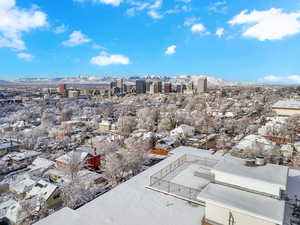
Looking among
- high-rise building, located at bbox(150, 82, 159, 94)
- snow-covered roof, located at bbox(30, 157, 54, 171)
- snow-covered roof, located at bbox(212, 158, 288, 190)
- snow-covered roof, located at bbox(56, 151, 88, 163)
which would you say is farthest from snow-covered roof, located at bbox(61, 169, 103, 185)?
high-rise building, located at bbox(150, 82, 159, 94)

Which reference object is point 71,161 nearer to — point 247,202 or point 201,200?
point 201,200

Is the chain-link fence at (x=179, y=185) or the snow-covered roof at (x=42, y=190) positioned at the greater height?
the chain-link fence at (x=179, y=185)

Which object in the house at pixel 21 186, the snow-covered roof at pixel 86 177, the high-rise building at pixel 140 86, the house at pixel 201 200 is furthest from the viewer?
the high-rise building at pixel 140 86

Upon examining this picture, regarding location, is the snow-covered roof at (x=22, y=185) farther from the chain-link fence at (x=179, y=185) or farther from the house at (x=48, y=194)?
the chain-link fence at (x=179, y=185)

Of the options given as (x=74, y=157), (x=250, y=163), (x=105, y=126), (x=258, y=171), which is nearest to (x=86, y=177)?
(x=74, y=157)

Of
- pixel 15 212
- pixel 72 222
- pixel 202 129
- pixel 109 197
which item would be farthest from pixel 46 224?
pixel 202 129

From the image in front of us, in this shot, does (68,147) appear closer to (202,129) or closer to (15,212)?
(15,212)

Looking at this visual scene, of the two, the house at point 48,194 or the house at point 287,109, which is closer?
the house at point 48,194

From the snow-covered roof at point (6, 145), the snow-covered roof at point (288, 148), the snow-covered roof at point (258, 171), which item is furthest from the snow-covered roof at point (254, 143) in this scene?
the snow-covered roof at point (6, 145)
